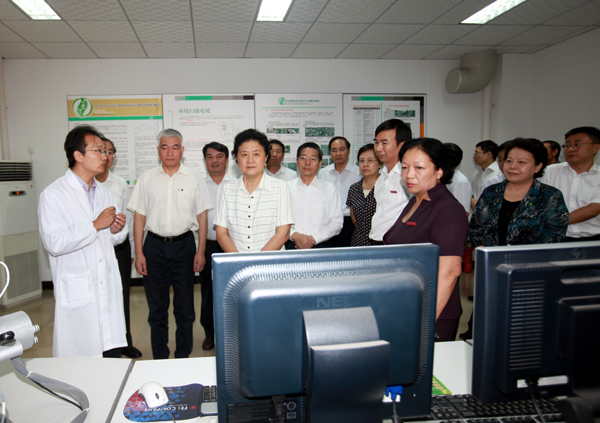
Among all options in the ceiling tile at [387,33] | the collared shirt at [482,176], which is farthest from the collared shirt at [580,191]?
the ceiling tile at [387,33]

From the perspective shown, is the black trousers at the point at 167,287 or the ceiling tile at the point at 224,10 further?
the ceiling tile at the point at 224,10

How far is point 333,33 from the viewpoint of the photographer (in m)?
3.91

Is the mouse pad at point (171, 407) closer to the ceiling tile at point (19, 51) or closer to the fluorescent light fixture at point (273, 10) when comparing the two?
the fluorescent light fixture at point (273, 10)

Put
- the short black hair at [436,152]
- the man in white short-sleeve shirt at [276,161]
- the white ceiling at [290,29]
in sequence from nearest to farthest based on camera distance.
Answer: the short black hair at [436,152] < the white ceiling at [290,29] < the man in white short-sleeve shirt at [276,161]

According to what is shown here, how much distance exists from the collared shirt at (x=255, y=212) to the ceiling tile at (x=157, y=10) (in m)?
1.92

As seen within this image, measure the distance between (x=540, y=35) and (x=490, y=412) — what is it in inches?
182

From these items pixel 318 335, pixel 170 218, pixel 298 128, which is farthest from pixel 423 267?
pixel 298 128

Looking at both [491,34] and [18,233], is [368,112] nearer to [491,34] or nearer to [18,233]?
[491,34]

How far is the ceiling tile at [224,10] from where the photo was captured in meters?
3.13

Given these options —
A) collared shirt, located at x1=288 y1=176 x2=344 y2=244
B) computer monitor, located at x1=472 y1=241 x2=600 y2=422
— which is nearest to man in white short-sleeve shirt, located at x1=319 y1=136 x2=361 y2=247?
collared shirt, located at x1=288 y1=176 x2=344 y2=244

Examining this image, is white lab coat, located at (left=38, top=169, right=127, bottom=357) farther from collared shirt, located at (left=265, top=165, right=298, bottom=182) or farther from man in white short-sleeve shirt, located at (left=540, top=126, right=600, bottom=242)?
man in white short-sleeve shirt, located at (left=540, top=126, right=600, bottom=242)

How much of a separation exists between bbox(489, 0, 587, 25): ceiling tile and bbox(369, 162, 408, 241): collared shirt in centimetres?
237

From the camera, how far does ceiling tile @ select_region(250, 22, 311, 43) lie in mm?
3654

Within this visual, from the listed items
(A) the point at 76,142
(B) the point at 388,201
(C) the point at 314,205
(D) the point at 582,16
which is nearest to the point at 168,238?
(A) the point at 76,142
